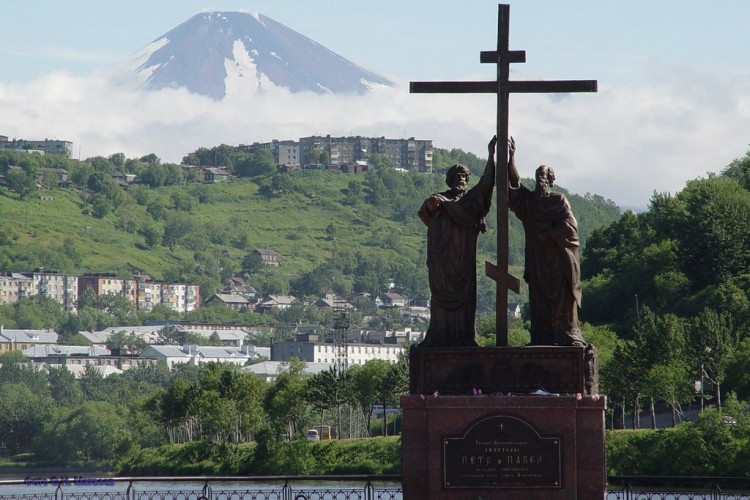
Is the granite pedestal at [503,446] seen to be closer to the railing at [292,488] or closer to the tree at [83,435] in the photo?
the railing at [292,488]

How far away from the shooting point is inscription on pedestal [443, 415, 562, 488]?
23969 mm

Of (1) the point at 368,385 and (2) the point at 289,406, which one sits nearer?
(2) the point at 289,406

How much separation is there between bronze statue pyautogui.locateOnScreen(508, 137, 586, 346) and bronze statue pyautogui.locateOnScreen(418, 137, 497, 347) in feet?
1.69

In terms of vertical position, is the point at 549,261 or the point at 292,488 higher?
the point at 549,261

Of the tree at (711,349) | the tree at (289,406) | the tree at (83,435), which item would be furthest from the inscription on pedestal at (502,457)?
the tree at (83,435)

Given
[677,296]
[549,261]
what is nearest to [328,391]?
[677,296]

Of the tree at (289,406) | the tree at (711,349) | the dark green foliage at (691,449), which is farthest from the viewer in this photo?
the tree at (289,406)

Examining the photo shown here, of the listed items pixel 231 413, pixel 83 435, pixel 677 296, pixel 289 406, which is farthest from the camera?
pixel 83 435

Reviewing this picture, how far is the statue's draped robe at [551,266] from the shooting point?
24766 mm

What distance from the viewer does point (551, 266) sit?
2488 cm

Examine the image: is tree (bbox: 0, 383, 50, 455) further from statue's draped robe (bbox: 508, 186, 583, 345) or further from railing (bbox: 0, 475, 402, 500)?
statue's draped robe (bbox: 508, 186, 583, 345)

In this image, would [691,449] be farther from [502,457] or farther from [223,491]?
[502,457]

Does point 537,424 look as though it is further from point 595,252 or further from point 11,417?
point 11,417

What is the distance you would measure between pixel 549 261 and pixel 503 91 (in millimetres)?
2441
